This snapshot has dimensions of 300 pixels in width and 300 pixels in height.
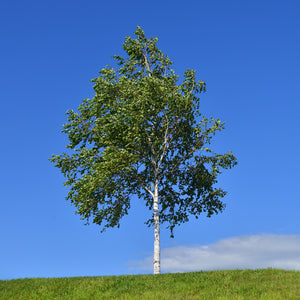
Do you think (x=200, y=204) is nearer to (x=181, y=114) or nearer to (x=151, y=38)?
(x=181, y=114)

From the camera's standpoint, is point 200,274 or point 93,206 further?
point 93,206

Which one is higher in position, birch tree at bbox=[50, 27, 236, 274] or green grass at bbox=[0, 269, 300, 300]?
birch tree at bbox=[50, 27, 236, 274]

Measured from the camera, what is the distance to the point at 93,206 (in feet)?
98.9

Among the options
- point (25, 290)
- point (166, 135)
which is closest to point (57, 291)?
point (25, 290)

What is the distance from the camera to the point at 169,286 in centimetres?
2003

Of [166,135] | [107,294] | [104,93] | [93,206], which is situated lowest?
[107,294]

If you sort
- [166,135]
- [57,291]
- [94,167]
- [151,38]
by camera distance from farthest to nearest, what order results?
[151,38]
[166,135]
[94,167]
[57,291]

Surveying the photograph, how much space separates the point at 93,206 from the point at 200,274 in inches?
446

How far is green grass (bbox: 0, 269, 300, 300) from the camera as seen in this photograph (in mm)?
18516

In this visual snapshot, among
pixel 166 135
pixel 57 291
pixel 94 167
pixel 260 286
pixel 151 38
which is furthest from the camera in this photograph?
pixel 151 38

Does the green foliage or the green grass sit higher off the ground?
the green foliage

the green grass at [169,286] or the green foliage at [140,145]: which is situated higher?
the green foliage at [140,145]

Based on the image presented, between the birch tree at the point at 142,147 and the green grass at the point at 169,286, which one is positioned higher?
the birch tree at the point at 142,147

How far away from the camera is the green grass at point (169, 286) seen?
60.7ft
